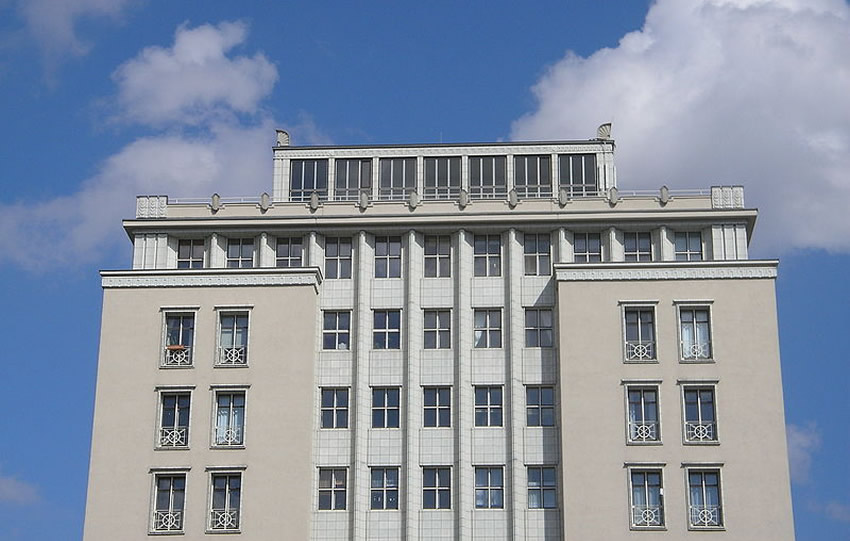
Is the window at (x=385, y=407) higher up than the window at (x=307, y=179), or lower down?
lower down

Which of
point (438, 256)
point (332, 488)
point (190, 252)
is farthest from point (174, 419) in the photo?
point (438, 256)

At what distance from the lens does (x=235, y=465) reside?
58.5 m

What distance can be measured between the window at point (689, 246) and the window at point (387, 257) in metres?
12.3

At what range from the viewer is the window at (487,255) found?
6334 centimetres

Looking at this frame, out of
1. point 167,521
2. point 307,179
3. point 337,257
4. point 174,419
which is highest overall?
point 307,179

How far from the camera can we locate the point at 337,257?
63.8 metres

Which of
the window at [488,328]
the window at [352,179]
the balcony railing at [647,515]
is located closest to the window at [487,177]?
the window at [352,179]

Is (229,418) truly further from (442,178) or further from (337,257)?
(442,178)

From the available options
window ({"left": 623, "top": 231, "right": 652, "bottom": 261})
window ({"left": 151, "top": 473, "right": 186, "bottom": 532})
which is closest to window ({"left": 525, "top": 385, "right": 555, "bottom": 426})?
window ({"left": 623, "top": 231, "right": 652, "bottom": 261})

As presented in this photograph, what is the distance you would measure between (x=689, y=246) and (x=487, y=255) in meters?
8.89

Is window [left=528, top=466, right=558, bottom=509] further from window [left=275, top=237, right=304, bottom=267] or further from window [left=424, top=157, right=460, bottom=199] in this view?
window [left=424, top=157, right=460, bottom=199]

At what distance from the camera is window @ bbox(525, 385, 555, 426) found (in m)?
60.5

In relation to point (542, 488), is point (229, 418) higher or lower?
higher

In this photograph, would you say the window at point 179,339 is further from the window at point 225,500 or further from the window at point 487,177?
the window at point 487,177
